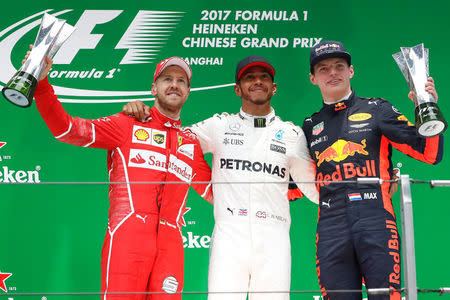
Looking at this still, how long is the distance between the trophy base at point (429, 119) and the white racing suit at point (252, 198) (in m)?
0.72

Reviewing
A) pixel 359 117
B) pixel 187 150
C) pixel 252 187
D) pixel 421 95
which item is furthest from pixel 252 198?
pixel 421 95

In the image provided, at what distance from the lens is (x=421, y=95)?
5.94 ft

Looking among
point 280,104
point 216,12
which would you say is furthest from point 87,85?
point 280,104

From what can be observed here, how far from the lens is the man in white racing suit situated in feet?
7.41

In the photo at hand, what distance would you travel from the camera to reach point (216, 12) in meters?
3.25

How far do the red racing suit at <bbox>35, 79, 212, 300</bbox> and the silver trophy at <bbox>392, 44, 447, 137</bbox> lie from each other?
983 millimetres

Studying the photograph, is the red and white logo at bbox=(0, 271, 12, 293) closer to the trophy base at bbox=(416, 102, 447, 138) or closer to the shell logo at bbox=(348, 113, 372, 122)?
the shell logo at bbox=(348, 113, 372, 122)

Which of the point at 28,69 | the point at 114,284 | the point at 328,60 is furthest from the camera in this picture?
the point at 328,60

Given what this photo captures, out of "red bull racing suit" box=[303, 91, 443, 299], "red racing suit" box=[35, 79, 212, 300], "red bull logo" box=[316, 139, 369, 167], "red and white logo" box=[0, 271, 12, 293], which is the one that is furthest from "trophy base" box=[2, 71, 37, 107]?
"red and white logo" box=[0, 271, 12, 293]

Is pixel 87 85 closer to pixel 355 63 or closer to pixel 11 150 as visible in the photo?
pixel 11 150

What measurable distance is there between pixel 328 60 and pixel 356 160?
1.49ft

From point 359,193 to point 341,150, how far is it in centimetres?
19

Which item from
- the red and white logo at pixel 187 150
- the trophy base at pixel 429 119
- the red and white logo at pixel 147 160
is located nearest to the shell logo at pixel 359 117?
the trophy base at pixel 429 119

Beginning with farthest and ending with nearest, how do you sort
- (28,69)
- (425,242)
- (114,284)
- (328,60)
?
(425,242), (328,60), (114,284), (28,69)
